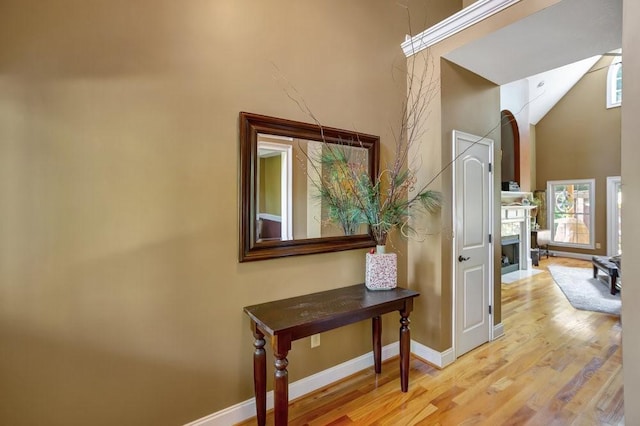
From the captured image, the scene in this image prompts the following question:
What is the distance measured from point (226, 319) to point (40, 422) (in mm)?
938

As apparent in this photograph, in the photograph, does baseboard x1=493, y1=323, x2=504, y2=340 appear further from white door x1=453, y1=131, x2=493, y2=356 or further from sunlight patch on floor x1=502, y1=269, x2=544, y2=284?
sunlight patch on floor x1=502, y1=269, x2=544, y2=284

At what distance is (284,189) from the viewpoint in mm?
2123

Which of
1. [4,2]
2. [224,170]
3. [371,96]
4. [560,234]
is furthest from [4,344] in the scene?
[560,234]

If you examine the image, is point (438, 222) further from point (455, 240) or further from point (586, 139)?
point (586, 139)

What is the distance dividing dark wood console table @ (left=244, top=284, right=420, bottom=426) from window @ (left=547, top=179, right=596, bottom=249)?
27.4ft

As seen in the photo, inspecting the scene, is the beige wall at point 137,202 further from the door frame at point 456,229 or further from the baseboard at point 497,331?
the baseboard at point 497,331

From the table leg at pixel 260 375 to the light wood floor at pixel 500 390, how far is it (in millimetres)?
172

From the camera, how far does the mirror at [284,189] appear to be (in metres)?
1.93

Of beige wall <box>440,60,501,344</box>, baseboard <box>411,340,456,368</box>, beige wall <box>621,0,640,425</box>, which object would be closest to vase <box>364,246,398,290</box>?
beige wall <box>440,60,501,344</box>

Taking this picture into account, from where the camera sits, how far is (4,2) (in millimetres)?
1319

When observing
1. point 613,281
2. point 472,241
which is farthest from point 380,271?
point 613,281

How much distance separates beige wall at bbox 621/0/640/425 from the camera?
1343 millimetres

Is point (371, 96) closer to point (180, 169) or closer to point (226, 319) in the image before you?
point (180, 169)

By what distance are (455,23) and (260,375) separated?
3.00 m
